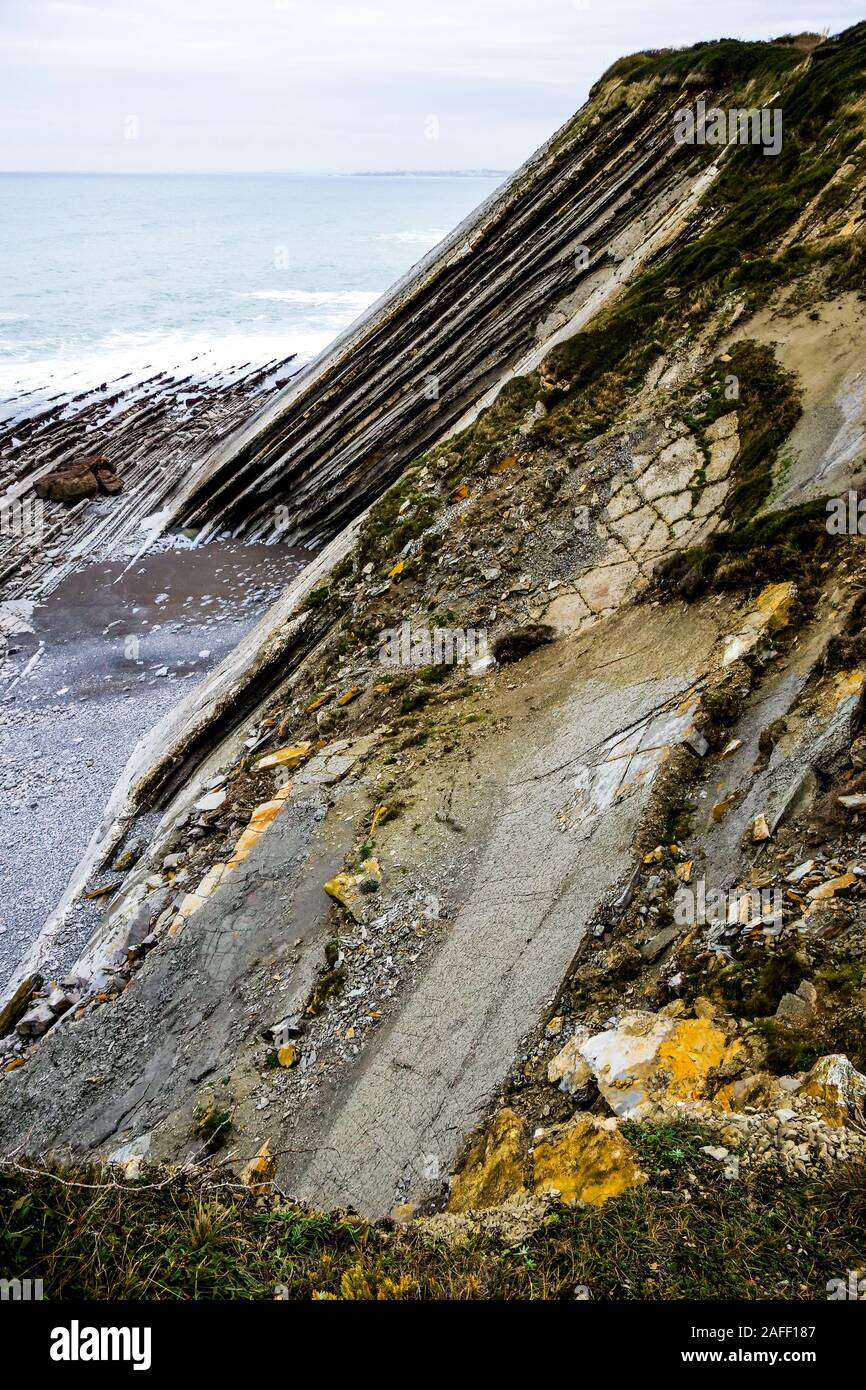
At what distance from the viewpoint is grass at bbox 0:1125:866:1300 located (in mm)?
4879

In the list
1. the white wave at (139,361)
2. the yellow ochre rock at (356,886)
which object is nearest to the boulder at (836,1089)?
the yellow ochre rock at (356,886)

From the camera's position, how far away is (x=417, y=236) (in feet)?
419

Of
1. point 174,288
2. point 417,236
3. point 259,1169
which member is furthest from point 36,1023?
point 417,236

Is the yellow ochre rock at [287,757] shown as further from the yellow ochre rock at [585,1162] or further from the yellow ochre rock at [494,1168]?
the yellow ochre rock at [585,1162]

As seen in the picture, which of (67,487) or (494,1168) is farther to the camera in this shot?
(67,487)

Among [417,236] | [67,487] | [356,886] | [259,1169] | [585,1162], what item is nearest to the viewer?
[585,1162]

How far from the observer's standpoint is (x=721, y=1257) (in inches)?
194

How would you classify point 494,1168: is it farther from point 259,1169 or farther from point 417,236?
point 417,236

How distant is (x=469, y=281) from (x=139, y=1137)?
25.1 m

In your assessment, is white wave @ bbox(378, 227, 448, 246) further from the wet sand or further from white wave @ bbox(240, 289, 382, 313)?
the wet sand

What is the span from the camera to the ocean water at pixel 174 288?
54750 millimetres

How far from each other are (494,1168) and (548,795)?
4.78 metres

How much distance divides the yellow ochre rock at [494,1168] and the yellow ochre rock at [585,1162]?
0.63ft

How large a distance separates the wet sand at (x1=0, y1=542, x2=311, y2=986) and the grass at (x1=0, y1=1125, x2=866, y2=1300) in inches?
354
